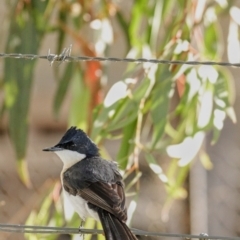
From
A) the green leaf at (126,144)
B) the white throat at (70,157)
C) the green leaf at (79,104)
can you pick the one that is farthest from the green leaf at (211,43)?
the white throat at (70,157)

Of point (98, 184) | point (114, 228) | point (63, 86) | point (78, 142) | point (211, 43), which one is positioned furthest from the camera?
point (63, 86)

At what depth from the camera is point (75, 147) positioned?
3.54m

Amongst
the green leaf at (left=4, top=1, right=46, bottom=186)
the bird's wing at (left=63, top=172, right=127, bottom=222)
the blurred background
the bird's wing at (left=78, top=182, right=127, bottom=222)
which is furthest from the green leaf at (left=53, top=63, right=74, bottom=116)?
the bird's wing at (left=78, top=182, right=127, bottom=222)

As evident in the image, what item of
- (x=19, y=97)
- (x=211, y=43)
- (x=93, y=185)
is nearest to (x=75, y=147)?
(x=93, y=185)

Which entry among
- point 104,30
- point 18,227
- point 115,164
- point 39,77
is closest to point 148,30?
point 104,30

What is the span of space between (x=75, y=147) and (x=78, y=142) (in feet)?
0.11

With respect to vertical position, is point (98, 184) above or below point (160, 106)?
below

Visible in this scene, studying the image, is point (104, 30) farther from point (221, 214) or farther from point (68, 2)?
point (221, 214)

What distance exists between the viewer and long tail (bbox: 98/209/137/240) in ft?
9.72

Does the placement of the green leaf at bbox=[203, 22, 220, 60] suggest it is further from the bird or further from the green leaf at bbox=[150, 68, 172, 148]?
the bird

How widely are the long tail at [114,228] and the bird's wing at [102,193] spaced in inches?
1.1

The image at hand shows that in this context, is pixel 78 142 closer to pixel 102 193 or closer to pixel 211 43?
pixel 102 193

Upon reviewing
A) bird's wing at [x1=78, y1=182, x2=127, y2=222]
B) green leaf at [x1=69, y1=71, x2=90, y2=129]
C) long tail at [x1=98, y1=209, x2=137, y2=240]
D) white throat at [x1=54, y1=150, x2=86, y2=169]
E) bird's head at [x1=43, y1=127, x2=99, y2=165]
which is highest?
green leaf at [x1=69, y1=71, x2=90, y2=129]

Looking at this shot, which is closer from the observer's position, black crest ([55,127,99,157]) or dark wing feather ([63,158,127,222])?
dark wing feather ([63,158,127,222])
